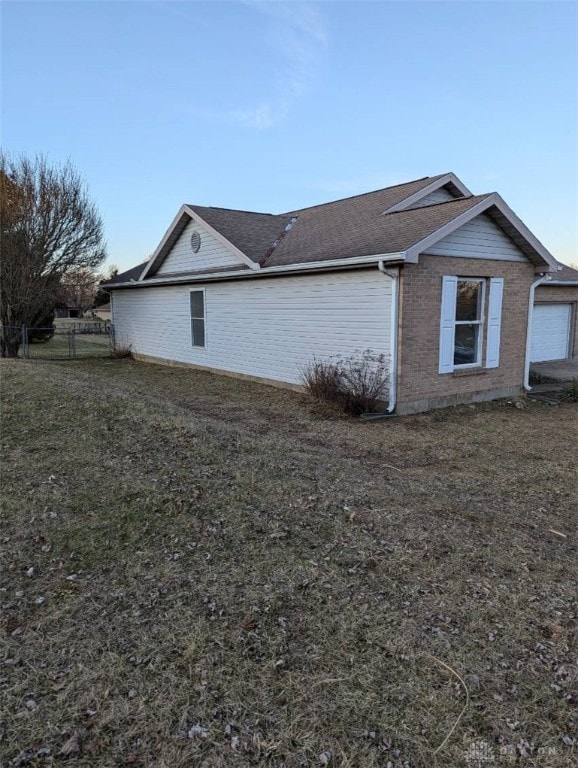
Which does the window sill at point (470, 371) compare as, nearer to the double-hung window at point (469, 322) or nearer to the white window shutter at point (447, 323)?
the double-hung window at point (469, 322)

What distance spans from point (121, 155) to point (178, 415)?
401 inches

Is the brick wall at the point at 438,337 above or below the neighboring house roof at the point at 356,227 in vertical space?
below

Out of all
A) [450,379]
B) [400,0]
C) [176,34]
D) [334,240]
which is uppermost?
[400,0]

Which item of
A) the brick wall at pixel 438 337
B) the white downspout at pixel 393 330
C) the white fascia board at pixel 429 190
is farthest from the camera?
the white fascia board at pixel 429 190

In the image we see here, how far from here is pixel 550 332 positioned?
16234 mm

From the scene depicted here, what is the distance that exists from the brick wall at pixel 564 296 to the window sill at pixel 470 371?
23.9 ft

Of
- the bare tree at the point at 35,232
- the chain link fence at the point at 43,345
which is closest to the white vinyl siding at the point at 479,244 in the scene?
the chain link fence at the point at 43,345

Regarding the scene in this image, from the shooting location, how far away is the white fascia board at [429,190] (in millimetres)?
11281

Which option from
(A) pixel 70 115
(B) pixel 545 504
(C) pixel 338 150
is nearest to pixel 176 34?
(A) pixel 70 115

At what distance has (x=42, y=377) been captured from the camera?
30.0 feet

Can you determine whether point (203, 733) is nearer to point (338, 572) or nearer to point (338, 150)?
point (338, 572)

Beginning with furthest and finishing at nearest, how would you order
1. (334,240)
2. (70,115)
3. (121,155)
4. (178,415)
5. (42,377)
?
(121,155)
(70,115)
(334,240)
(42,377)
(178,415)

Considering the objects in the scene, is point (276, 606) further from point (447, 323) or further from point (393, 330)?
point (447, 323)

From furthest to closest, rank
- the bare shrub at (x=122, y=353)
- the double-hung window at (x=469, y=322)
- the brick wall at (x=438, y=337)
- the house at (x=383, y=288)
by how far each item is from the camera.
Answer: the bare shrub at (x=122, y=353) < the double-hung window at (x=469, y=322) < the house at (x=383, y=288) < the brick wall at (x=438, y=337)
